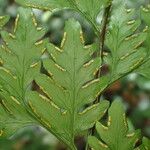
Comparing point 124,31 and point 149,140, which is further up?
point 124,31

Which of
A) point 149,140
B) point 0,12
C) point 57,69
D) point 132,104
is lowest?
point 132,104

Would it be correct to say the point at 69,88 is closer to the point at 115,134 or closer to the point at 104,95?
the point at 115,134

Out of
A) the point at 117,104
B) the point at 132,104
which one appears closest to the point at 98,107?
the point at 117,104

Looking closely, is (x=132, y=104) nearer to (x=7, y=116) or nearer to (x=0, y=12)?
(x=0, y=12)

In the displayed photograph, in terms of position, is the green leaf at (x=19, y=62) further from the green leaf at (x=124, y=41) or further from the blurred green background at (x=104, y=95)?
the blurred green background at (x=104, y=95)

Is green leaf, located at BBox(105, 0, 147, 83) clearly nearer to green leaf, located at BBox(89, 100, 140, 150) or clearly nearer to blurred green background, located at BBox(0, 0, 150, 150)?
green leaf, located at BBox(89, 100, 140, 150)

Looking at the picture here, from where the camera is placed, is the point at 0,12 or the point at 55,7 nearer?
the point at 55,7

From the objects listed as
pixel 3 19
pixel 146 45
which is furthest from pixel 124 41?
pixel 3 19
